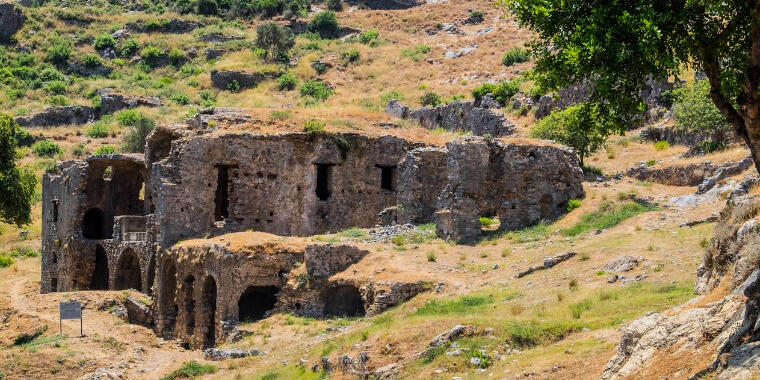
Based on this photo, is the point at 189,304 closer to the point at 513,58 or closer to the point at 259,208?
the point at 259,208

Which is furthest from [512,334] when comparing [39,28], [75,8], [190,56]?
[75,8]

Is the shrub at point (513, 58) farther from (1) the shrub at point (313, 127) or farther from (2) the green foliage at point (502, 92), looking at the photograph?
(1) the shrub at point (313, 127)

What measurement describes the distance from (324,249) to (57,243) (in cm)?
2214

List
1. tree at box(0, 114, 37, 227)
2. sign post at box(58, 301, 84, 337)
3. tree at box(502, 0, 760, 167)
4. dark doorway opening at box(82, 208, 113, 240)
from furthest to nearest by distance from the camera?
dark doorway opening at box(82, 208, 113, 240), tree at box(0, 114, 37, 227), sign post at box(58, 301, 84, 337), tree at box(502, 0, 760, 167)

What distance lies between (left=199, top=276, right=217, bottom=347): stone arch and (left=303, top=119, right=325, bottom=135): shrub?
27.6ft

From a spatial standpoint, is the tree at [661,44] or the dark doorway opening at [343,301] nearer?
the tree at [661,44]

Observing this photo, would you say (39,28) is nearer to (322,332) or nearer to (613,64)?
(322,332)

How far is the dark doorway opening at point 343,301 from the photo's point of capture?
30250 mm

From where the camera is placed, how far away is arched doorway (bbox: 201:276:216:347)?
113 feet

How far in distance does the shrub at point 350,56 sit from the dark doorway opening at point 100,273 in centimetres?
4298

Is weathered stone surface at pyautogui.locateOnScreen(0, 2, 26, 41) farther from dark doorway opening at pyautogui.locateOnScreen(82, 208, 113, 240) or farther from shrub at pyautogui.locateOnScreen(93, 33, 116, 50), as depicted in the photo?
dark doorway opening at pyautogui.locateOnScreen(82, 208, 113, 240)

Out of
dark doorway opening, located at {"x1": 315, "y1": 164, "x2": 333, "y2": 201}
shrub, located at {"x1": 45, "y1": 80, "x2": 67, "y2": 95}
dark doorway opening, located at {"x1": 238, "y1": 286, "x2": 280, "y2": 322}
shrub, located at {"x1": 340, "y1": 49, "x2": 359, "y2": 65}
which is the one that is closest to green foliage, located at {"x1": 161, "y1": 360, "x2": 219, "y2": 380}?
dark doorway opening, located at {"x1": 238, "y1": 286, "x2": 280, "y2": 322}

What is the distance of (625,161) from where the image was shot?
41031 millimetres

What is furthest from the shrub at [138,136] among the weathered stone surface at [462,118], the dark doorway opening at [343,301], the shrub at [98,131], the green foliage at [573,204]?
the green foliage at [573,204]
